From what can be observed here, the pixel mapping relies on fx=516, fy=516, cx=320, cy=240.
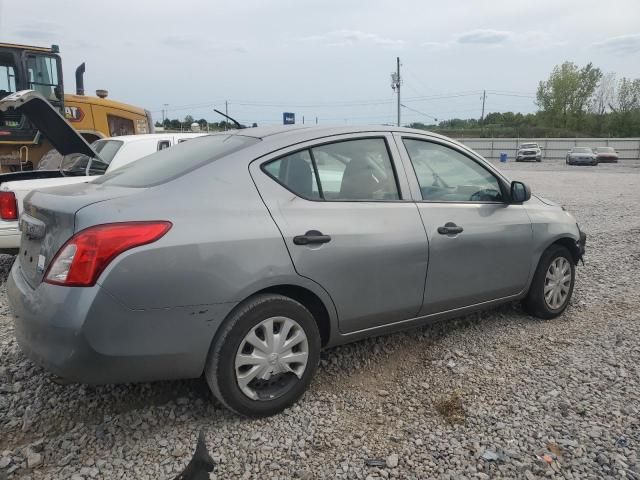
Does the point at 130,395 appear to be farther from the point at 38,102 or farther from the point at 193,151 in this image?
the point at 38,102

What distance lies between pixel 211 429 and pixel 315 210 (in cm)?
130

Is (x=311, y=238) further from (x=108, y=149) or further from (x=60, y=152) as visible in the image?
(x=108, y=149)

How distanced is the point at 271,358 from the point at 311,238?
677 millimetres

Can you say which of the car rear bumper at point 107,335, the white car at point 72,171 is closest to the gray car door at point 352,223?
the car rear bumper at point 107,335

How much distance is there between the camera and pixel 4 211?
4.98 metres

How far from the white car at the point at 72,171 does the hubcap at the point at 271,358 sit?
8.02 feet

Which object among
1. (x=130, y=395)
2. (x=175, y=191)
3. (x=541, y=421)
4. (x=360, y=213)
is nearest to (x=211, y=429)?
(x=130, y=395)

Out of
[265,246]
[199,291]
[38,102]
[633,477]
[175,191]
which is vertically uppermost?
[38,102]

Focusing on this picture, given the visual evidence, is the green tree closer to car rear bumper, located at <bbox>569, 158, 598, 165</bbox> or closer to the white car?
car rear bumper, located at <bbox>569, 158, 598, 165</bbox>

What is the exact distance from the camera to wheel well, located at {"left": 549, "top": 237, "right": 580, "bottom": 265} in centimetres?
432

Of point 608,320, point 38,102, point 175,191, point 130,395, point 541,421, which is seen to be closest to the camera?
point 175,191

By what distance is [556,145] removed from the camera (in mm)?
49250

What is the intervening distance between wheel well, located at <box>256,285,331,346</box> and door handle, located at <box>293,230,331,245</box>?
253mm

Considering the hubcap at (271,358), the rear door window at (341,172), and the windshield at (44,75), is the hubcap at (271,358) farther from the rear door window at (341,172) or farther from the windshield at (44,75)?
the windshield at (44,75)
